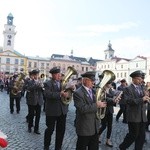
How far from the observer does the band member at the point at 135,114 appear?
7.30 metres

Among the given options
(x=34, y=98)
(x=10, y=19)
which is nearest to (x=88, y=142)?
(x=34, y=98)

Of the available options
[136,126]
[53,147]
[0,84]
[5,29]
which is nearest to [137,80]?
[136,126]

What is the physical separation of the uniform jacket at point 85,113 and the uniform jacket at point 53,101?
5.25 feet

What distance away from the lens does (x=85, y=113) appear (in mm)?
5910

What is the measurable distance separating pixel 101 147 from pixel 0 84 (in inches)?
1233

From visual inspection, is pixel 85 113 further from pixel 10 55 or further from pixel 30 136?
pixel 10 55

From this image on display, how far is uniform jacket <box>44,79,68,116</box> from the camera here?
7.59 m

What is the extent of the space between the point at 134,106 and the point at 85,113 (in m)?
1.90

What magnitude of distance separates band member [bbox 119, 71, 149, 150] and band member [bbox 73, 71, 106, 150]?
154cm

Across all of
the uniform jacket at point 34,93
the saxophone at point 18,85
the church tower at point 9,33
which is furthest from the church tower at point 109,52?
the uniform jacket at point 34,93

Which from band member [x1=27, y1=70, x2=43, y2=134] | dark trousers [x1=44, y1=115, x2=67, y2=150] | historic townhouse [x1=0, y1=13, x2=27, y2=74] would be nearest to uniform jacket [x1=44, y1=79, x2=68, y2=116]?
dark trousers [x1=44, y1=115, x2=67, y2=150]

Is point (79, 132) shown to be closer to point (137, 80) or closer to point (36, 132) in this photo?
point (137, 80)

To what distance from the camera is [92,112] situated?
586 centimetres

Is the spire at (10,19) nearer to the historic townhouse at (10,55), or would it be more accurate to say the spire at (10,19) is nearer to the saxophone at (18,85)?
the historic townhouse at (10,55)
